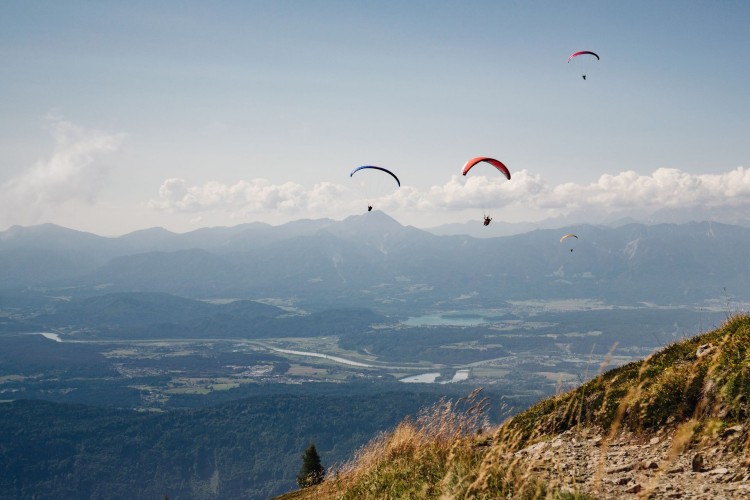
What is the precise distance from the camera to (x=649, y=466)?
7285mm

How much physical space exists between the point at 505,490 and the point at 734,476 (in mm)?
2827

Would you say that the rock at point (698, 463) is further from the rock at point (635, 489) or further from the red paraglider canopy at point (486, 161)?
the red paraglider canopy at point (486, 161)

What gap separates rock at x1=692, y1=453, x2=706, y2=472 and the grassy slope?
1.37 feet

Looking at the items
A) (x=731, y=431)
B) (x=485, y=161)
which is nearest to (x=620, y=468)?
(x=731, y=431)

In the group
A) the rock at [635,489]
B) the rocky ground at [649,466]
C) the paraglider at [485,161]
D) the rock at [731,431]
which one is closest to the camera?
the rocky ground at [649,466]

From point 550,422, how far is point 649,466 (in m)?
2.78

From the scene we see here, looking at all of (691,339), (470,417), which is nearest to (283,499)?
(470,417)

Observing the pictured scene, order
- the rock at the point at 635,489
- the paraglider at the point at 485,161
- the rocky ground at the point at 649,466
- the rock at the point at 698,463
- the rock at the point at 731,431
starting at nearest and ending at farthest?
the rocky ground at the point at 649,466 < the rock at the point at 635,489 < the rock at the point at 698,463 < the rock at the point at 731,431 < the paraglider at the point at 485,161

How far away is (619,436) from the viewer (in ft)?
28.7

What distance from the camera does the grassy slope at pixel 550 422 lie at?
6.88 m

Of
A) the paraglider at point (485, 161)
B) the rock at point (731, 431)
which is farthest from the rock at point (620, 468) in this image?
the paraglider at point (485, 161)

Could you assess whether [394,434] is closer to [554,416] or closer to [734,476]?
[554,416]

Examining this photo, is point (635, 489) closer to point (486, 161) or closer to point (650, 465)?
point (650, 465)

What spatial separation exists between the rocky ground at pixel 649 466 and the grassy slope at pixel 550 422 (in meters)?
0.24
